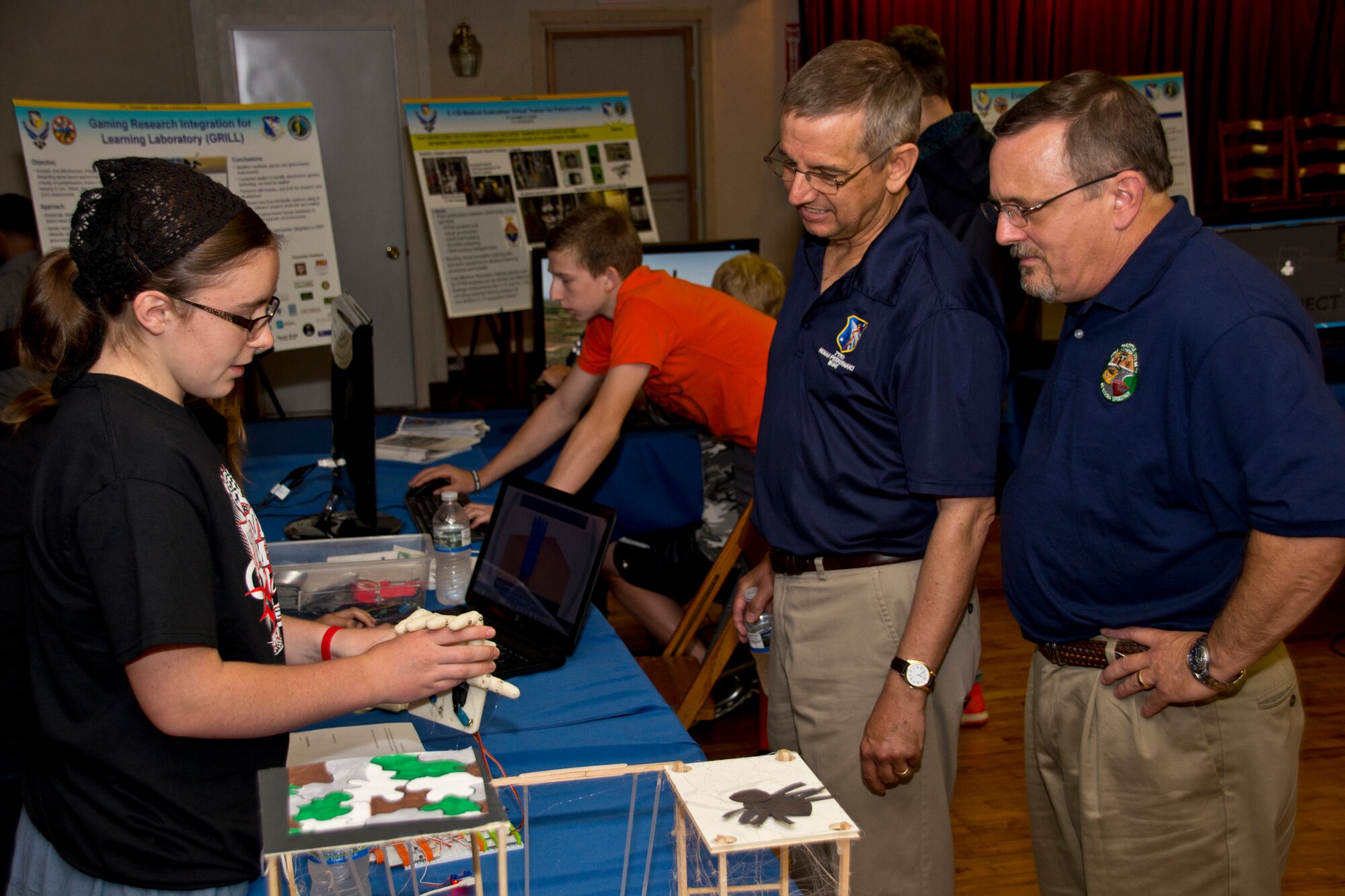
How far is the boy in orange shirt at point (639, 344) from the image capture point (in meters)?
2.25

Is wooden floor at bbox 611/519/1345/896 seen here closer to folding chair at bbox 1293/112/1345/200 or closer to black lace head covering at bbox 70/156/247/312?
black lace head covering at bbox 70/156/247/312

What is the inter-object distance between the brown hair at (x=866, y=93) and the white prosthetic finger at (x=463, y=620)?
78 cm

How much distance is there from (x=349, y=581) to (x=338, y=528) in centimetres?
44

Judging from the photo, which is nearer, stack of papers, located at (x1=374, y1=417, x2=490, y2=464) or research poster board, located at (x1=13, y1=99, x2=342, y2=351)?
stack of papers, located at (x1=374, y1=417, x2=490, y2=464)

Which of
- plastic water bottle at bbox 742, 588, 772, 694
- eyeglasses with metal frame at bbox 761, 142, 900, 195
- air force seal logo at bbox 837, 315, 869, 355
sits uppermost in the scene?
eyeglasses with metal frame at bbox 761, 142, 900, 195

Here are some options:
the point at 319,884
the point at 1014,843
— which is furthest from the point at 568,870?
the point at 1014,843

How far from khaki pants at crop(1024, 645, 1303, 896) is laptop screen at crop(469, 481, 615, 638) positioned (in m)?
0.73

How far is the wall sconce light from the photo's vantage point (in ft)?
20.8

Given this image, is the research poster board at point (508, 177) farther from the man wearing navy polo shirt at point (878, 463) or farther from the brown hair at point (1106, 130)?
the brown hair at point (1106, 130)

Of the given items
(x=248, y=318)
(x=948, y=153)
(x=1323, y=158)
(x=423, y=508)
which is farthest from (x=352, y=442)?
(x=1323, y=158)

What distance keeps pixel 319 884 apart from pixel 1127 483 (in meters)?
0.93

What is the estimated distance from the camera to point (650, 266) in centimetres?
404

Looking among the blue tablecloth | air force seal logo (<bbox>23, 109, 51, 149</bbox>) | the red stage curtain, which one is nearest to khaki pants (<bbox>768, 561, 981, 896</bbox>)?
the blue tablecloth

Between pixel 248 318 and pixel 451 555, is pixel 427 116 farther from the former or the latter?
pixel 248 318
